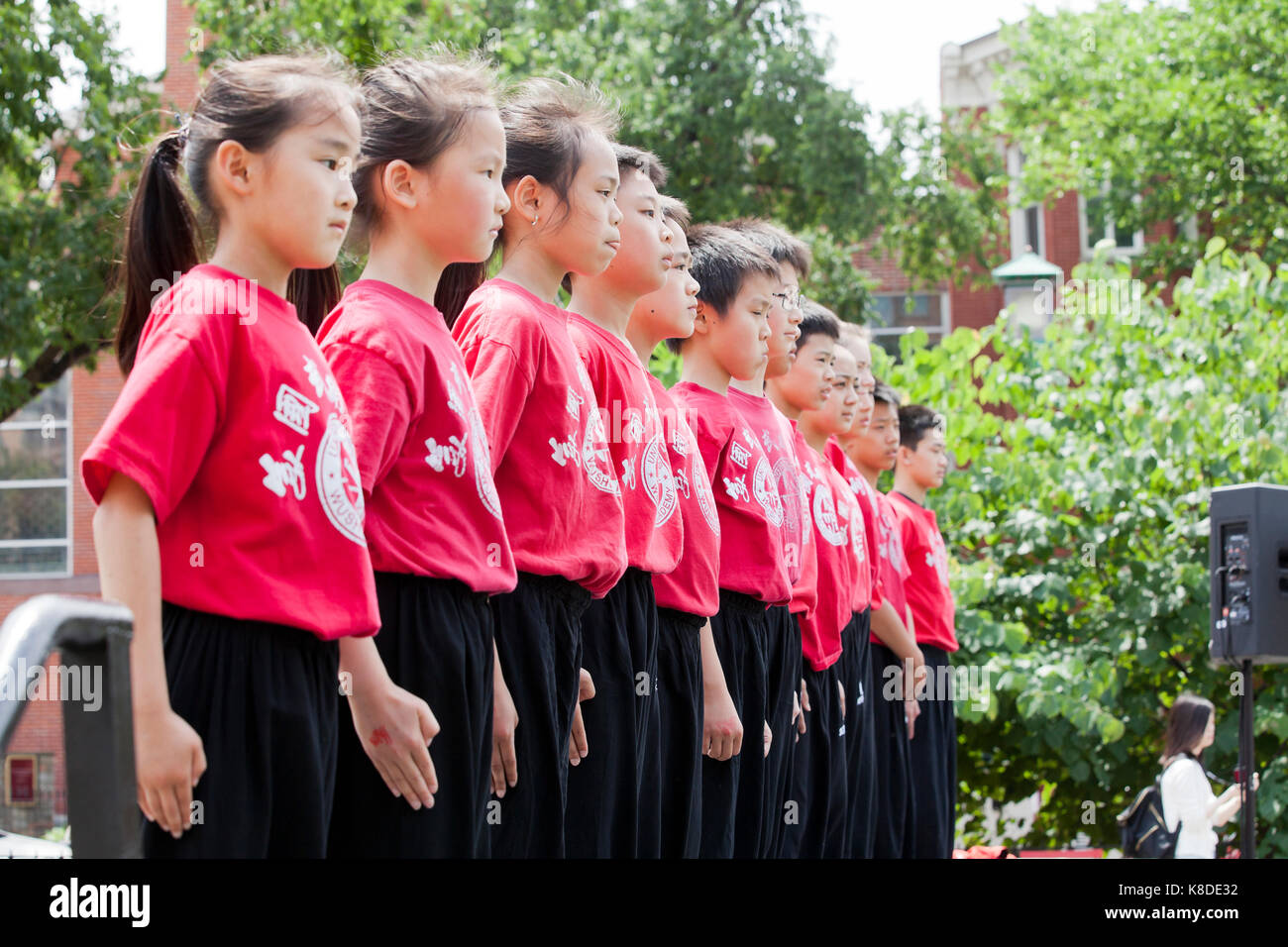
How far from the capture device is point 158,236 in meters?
2.54

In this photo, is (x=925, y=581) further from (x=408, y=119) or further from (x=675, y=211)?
(x=408, y=119)

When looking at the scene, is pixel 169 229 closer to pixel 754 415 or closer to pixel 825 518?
pixel 754 415

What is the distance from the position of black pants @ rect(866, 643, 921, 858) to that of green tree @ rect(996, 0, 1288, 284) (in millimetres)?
15239

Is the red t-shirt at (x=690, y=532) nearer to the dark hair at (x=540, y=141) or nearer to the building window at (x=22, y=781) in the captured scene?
the dark hair at (x=540, y=141)

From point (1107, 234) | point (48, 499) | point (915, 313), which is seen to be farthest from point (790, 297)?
point (1107, 234)

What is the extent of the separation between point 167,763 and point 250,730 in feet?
0.61

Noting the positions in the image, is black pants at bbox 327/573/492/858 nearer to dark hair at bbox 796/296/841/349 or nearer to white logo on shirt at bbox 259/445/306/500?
white logo on shirt at bbox 259/445/306/500

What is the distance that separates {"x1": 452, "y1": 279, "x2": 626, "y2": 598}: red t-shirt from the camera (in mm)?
2910

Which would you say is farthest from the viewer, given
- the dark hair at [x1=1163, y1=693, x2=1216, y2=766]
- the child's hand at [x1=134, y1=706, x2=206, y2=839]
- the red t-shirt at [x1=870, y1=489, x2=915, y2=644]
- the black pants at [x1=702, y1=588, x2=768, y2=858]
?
the dark hair at [x1=1163, y1=693, x2=1216, y2=766]

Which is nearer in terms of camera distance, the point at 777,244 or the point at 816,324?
the point at 777,244

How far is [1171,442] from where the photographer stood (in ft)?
26.5

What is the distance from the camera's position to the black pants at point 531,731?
2.84m

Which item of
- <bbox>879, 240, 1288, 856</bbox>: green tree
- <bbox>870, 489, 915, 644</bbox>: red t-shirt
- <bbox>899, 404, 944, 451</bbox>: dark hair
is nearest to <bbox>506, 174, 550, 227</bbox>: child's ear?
<bbox>870, 489, 915, 644</bbox>: red t-shirt
